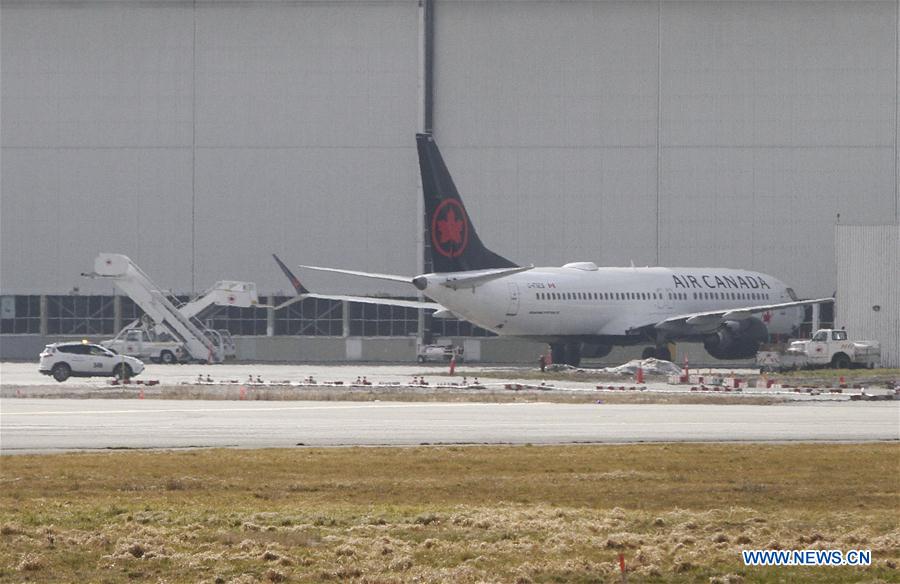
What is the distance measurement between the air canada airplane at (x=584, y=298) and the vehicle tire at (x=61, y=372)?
13.5 m

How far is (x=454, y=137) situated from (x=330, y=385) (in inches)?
1316

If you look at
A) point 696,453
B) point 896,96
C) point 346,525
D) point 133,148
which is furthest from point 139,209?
point 346,525

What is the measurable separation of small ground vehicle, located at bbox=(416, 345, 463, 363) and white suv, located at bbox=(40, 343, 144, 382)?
26.1m

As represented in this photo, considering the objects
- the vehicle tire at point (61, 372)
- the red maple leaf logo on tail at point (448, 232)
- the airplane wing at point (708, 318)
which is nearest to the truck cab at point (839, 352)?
the airplane wing at point (708, 318)

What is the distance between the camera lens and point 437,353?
7925cm

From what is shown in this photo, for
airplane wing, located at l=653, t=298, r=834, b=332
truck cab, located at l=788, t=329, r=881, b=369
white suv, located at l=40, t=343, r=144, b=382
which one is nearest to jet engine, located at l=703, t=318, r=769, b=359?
airplane wing, located at l=653, t=298, r=834, b=332

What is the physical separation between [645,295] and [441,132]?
1740cm

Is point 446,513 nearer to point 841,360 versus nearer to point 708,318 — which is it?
point 841,360

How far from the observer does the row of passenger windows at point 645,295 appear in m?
67.1

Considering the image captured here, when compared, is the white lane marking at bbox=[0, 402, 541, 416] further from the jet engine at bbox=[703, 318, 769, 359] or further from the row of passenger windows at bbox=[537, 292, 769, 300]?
the jet engine at bbox=[703, 318, 769, 359]

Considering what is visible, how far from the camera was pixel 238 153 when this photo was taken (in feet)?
274

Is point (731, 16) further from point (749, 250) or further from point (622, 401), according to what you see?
point (622, 401)

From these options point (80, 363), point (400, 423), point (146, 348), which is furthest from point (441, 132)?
point (400, 423)

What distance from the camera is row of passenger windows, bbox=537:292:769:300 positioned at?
6706 centimetres
